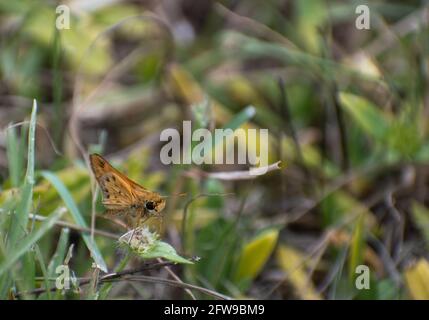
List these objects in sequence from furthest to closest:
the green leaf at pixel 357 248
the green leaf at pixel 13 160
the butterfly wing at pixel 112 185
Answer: the green leaf at pixel 357 248
the green leaf at pixel 13 160
the butterfly wing at pixel 112 185

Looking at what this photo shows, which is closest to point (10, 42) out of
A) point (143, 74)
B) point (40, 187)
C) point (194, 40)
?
point (143, 74)

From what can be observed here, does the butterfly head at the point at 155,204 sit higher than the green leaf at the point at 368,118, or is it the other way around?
the green leaf at the point at 368,118

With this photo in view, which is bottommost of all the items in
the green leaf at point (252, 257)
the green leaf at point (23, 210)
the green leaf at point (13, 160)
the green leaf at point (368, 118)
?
the green leaf at point (252, 257)

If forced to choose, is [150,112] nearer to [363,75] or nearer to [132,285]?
[363,75]

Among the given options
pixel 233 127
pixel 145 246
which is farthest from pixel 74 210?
pixel 233 127

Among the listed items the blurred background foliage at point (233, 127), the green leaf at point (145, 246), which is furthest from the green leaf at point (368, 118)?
the green leaf at point (145, 246)

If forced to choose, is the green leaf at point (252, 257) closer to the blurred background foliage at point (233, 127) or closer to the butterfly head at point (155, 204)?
the blurred background foliage at point (233, 127)
